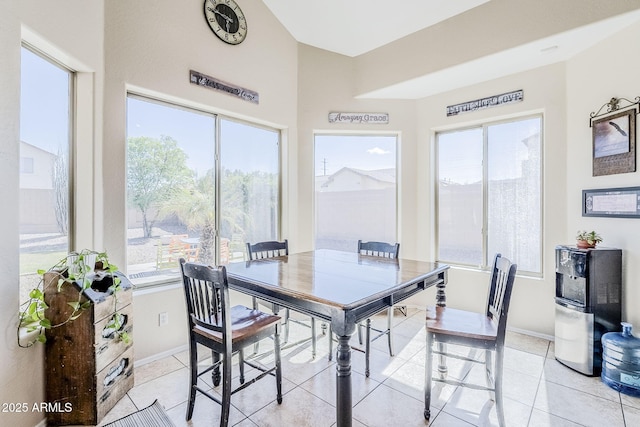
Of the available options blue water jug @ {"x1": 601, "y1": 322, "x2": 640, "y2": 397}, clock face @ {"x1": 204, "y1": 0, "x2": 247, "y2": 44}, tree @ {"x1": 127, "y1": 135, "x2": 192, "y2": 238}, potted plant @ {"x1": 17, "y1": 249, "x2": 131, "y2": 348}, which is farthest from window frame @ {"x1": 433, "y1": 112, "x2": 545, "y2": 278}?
potted plant @ {"x1": 17, "y1": 249, "x2": 131, "y2": 348}

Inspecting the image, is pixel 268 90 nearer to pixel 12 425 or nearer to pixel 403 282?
pixel 403 282

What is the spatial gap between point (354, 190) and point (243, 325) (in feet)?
8.59

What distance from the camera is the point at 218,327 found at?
1.80m

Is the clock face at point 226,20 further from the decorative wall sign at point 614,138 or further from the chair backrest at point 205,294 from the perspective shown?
the decorative wall sign at point 614,138

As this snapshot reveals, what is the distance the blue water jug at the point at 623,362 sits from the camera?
215 centimetres

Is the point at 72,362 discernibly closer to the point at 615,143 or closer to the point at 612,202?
the point at 612,202

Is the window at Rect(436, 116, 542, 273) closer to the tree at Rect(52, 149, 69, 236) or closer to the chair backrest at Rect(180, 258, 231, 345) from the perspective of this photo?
the chair backrest at Rect(180, 258, 231, 345)

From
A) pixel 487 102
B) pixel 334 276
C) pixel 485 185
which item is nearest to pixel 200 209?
pixel 334 276

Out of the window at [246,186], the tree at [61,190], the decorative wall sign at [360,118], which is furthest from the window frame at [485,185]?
the tree at [61,190]

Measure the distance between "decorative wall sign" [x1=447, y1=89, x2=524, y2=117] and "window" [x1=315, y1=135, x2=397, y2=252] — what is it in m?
0.80

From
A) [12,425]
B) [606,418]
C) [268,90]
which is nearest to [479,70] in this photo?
[268,90]

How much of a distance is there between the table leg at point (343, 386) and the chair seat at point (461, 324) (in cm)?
71

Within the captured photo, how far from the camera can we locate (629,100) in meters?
2.47

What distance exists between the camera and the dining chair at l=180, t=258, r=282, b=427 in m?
1.74
